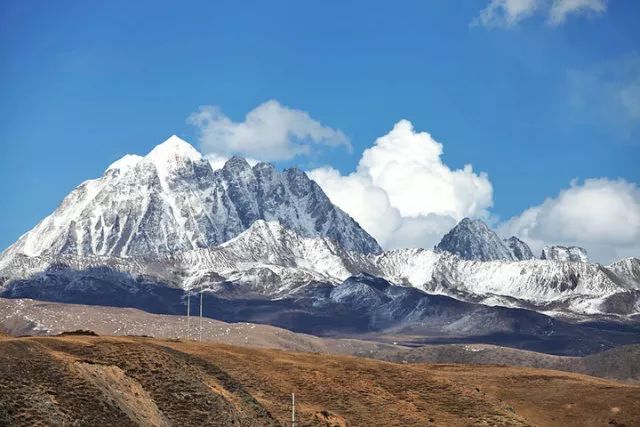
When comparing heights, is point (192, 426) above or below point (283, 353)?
below

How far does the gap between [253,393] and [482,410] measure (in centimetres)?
2513

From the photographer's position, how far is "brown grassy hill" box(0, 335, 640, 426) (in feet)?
227

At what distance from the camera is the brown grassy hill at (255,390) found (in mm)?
69062

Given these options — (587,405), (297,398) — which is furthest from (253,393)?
(587,405)

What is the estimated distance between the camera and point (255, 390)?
9950cm

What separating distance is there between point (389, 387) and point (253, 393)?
61.2 feet

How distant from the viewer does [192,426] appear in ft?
243

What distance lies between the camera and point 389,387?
110 metres

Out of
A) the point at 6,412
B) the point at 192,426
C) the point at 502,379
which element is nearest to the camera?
the point at 6,412

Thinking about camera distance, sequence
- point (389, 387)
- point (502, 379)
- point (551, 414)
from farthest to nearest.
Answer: point (502, 379) < point (551, 414) < point (389, 387)

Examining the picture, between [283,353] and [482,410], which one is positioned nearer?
[482,410]

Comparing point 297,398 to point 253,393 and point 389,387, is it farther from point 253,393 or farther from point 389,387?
point 389,387

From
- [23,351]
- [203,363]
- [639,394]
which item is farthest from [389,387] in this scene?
[23,351]

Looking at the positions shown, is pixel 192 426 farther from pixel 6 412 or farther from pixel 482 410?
pixel 482 410
